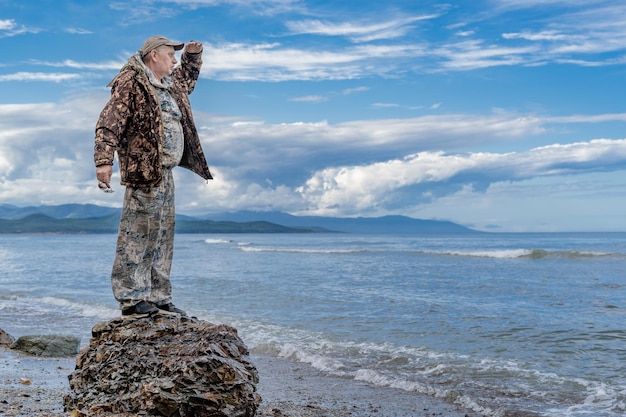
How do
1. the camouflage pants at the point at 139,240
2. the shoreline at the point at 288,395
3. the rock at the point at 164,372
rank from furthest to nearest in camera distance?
1. the shoreline at the point at 288,395
2. the camouflage pants at the point at 139,240
3. the rock at the point at 164,372

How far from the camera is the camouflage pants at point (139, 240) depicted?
6.00 m

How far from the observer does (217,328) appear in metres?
5.94

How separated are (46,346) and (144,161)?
6.04 m

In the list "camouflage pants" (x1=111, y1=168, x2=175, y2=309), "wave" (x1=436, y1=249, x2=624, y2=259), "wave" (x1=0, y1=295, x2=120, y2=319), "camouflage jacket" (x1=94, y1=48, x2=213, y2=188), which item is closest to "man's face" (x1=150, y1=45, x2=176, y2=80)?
"camouflage jacket" (x1=94, y1=48, x2=213, y2=188)

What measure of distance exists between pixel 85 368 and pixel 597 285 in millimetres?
22120

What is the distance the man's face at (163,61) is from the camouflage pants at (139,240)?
3.06ft

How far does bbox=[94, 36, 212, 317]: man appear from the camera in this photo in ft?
19.3

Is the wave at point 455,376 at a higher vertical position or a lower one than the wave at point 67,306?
higher

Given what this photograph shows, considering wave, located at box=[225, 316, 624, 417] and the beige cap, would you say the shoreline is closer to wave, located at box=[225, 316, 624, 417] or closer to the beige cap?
wave, located at box=[225, 316, 624, 417]

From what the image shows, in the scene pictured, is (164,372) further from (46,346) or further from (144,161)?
(46,346)

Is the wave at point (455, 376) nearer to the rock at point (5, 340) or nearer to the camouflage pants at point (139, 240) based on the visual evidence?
the rock at point (5, 340)

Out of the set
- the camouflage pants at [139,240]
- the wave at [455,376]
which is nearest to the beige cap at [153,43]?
the camouflage pants at [139,240]

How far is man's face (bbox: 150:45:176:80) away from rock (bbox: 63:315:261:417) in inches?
91.1

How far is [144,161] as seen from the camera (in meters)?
5.93
